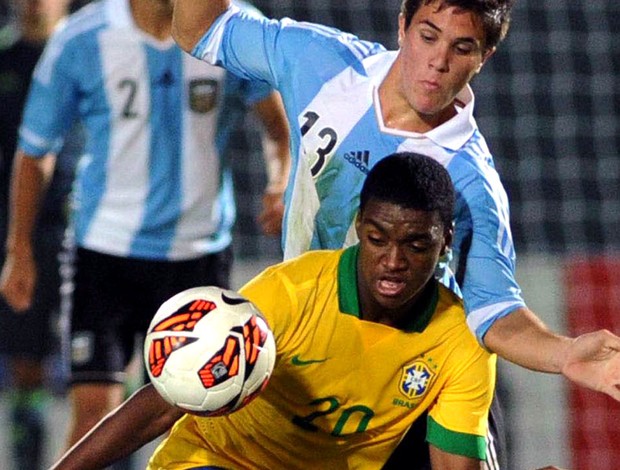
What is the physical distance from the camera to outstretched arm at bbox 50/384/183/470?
10.2 feet

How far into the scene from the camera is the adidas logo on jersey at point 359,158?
11.2ft

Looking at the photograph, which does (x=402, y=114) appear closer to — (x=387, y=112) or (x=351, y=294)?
(x=387, y=112)

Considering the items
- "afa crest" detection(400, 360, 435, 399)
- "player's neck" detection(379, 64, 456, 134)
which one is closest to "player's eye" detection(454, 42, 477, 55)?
"player's neck" detection(379, 64, 456, 134)

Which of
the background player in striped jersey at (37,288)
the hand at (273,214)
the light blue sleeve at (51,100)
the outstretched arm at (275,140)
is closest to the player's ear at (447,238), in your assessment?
the hand at (273,214)

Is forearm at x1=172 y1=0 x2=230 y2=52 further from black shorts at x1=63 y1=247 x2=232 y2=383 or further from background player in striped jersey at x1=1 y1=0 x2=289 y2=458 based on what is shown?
black shorts at x1=63 y1=247 x2=232 y2=383

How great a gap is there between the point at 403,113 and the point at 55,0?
8.11 ft

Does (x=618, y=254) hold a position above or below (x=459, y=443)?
Answer: below

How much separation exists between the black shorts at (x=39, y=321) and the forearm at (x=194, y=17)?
92.2 inches

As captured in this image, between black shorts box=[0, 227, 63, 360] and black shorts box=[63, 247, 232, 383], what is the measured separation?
96 centimetres

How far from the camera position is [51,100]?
4668 millimetres

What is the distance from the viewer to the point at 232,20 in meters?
3.45

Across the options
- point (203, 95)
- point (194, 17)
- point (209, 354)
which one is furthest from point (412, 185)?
point (203, 95)

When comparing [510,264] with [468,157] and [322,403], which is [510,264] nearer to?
[468,157]

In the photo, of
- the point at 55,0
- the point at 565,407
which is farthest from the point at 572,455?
the point at 55,0
